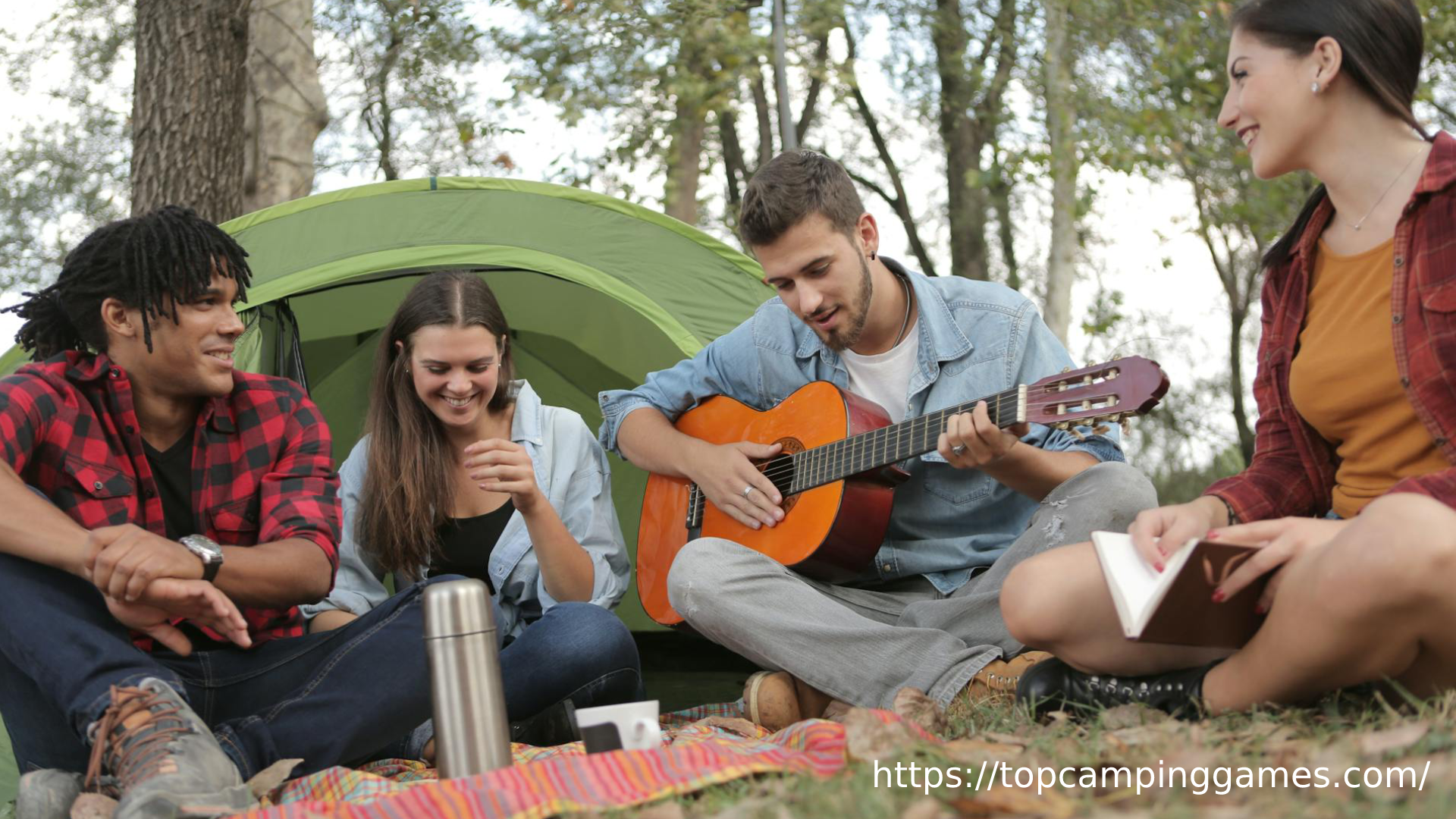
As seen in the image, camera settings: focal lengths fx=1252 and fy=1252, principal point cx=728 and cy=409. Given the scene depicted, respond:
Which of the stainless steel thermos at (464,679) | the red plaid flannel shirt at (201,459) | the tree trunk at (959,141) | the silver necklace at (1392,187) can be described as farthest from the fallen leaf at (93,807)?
the tree trunk at (959,141)

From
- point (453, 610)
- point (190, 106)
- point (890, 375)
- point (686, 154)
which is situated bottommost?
point (453, 610)

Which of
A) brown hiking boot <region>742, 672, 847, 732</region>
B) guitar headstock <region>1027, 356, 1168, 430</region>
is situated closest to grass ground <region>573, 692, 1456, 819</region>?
guitar headstock <region>1027, 356, 1168, 430</region>

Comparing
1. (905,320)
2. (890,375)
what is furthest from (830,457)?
(905,320)

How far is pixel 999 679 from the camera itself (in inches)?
96.3

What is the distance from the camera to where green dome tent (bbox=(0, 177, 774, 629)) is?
11.6 ft

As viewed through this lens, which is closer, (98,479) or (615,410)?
(98,479)

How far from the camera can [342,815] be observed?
67.8 inches

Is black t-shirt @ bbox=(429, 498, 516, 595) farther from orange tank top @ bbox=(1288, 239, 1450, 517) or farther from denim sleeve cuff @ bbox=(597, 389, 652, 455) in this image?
orange tank top @ bbox=(1288, 239, 1450, 517)

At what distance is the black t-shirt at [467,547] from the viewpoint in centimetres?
315

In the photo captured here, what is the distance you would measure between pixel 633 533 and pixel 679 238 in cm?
107

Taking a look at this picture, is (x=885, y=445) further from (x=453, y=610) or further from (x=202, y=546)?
(x=202, y=546)

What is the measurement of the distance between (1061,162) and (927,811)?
8.09 meters

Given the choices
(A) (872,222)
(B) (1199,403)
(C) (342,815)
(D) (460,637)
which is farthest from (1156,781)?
(B) (1199,403)

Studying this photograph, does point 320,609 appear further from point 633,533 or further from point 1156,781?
point 1156,781
